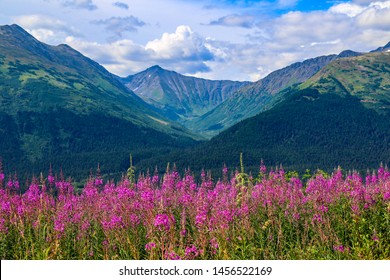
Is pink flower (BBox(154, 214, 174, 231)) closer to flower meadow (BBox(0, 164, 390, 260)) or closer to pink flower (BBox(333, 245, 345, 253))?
flower meadow (BBox(0, 164, 390, 260))

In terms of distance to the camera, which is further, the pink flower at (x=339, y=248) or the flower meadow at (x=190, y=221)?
the pink flower at (x=339, y=248)

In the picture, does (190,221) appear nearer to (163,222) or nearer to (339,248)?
(163,222)

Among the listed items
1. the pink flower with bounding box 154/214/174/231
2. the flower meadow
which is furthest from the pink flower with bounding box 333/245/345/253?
the pink flower with bounding box 154/214/174/231

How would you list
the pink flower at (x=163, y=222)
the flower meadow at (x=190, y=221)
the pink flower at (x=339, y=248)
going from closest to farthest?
the pink flower at (x=163, y=222)
the flower meadow at (x=190, y=221)
the pink flower at (x=339, y=248)

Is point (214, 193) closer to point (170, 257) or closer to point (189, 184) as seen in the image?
point (189, 184)

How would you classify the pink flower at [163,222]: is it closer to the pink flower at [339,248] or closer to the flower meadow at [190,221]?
the flower meadow at [190,221]

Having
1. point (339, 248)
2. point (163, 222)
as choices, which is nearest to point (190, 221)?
point (163, 222)

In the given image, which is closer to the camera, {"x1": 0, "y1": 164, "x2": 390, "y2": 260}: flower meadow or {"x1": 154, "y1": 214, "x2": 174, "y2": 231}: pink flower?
{"x1": 154, "y1": 214, "x2": 174, "y2": 231}: pink flower

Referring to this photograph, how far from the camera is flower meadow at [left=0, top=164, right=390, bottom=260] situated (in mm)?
8469

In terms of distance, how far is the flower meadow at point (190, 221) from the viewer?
8469 mm

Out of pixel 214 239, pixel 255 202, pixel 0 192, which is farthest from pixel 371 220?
pixel 0 192

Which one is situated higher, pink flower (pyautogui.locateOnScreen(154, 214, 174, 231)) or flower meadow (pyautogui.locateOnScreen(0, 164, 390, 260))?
pink flower (pyautogui.locateOnScreen(154, 214, 174, 231))

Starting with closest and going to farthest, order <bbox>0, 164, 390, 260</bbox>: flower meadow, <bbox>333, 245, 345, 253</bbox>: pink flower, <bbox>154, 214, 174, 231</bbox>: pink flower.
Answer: <bbox>154, 214, 174, 231</bbox>: pink flower, <bbox>0, 164, 390, 260</bbox>: flower meadow, <bbox>333, 245, 345, 253</bbox>: pink flower

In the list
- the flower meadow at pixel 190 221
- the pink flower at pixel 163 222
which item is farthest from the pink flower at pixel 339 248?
the pink flower at pixel 163 222
